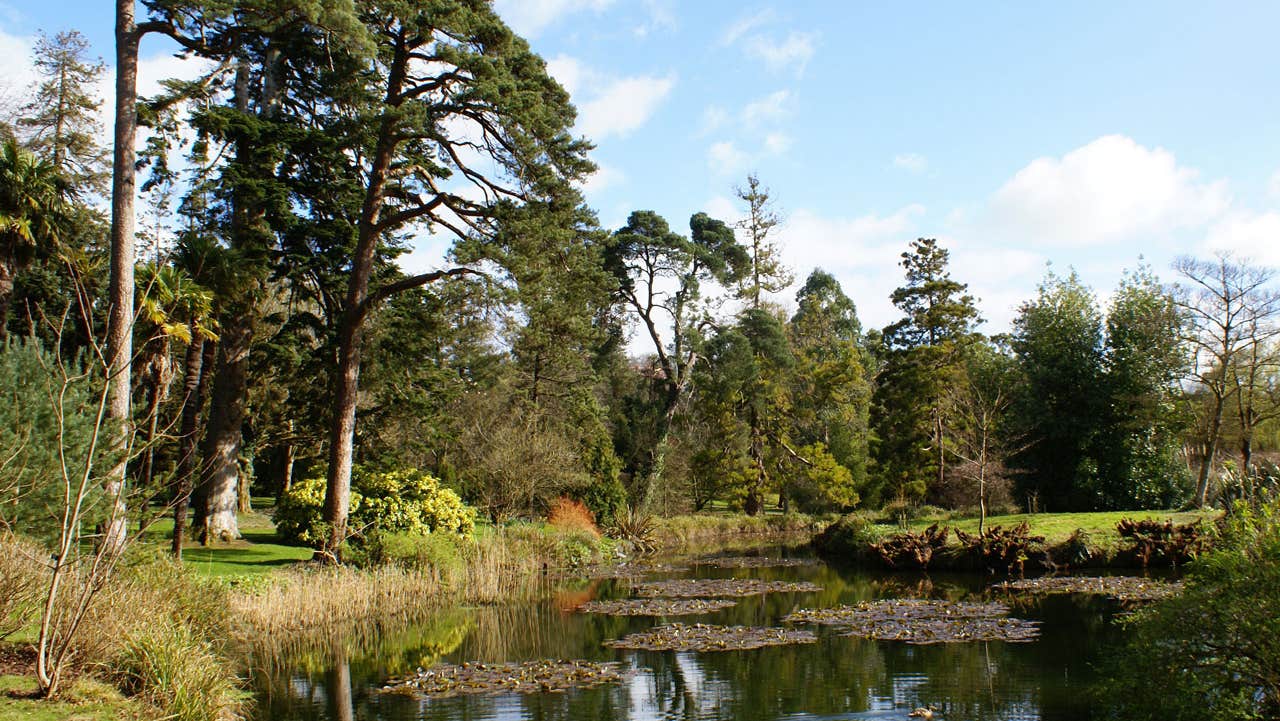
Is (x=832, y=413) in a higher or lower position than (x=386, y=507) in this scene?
higher

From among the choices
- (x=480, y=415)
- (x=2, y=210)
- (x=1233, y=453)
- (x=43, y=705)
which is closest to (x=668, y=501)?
(x=480, y=415)

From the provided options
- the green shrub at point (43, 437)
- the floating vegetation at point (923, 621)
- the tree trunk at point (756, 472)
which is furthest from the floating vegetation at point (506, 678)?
the tree trunk at point (756, 472)

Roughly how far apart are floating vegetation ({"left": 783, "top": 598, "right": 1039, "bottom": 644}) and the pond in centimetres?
29

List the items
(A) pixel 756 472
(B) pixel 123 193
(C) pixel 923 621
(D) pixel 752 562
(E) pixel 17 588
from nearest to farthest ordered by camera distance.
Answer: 1. (E) pixel 17 588
2. (B) pixel 123 193
3. (C) pixel 923 621
4. (D) pixel 752 562
5. (A) pixel 756 472

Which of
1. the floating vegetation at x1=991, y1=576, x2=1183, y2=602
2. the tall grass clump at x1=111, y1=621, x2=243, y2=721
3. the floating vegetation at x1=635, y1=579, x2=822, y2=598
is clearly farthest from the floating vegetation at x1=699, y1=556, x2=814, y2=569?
the tall grass clump at x1=111, y1=621, x2=243, y2=721

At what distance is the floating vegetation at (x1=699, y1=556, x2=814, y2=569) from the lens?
23984mm

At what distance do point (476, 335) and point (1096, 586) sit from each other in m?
21.0

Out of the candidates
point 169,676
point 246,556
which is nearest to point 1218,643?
point 169,676

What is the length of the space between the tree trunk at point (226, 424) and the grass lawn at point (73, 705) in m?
13.6

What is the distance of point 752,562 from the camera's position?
2480cm

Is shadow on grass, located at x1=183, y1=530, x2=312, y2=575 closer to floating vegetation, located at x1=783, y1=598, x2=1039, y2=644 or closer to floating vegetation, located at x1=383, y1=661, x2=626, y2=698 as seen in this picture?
floating vegetation, located at x1=383, y1=661, x2=626, y2=698

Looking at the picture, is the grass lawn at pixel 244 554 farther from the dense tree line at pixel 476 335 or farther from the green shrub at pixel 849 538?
the green shrub at pixel 849 538

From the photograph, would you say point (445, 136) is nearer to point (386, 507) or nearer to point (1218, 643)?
point (386, 507)

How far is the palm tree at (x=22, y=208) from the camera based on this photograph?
1655 cm
